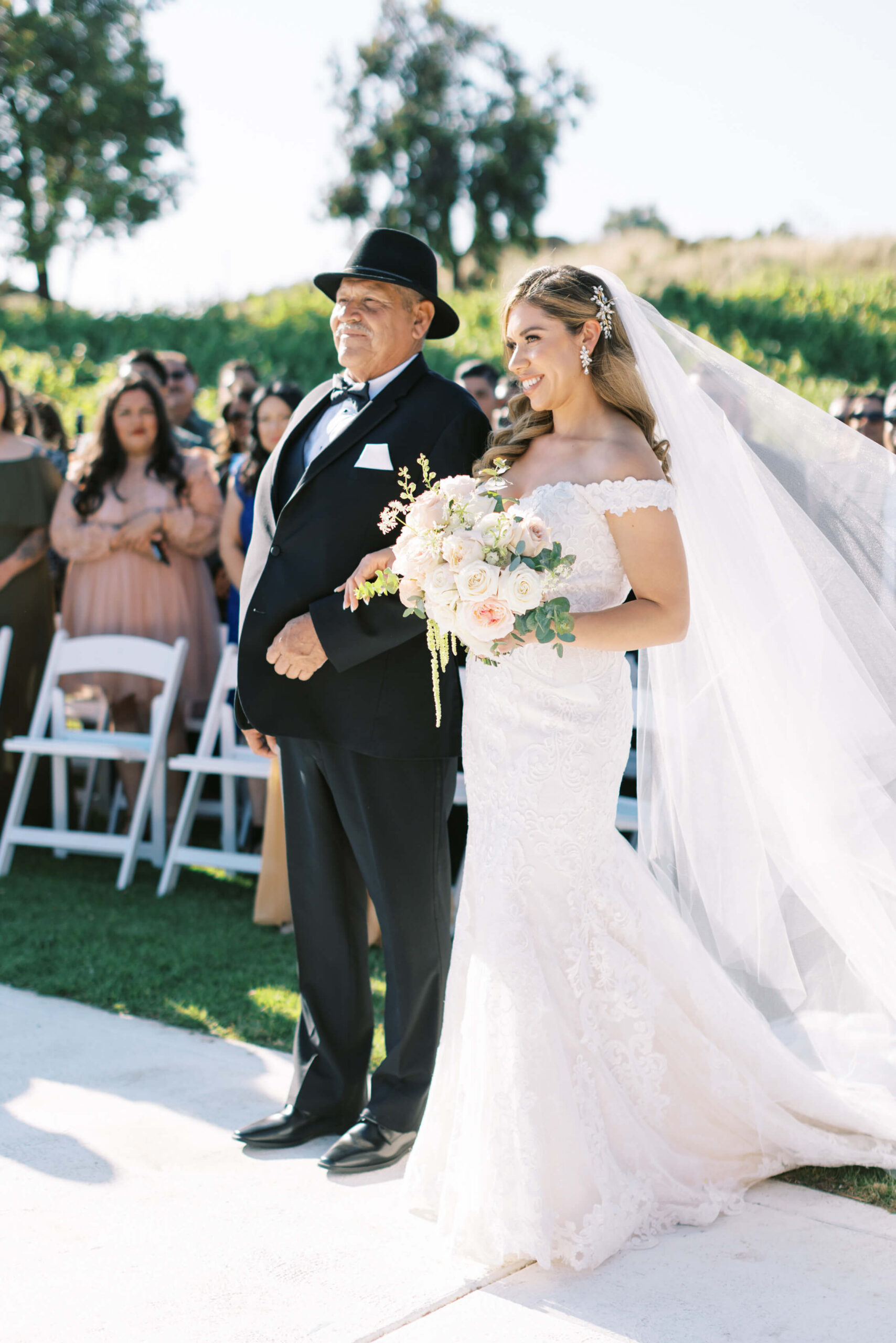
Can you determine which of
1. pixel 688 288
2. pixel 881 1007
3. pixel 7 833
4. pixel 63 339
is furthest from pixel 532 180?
pixel 881 1007

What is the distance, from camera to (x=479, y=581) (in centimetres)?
289

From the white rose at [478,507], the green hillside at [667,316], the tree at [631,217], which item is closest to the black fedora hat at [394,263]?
the white rose at [478,507]

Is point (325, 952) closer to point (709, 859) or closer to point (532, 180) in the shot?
point (709, 859)

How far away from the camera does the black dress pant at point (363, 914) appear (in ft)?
12.1

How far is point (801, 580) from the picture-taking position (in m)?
3.44

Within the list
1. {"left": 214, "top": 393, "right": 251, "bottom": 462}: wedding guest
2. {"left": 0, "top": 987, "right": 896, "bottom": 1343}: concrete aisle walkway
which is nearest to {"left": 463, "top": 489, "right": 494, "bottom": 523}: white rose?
{"left": 0, "top": 987, "right": 896, "bottom": 1343}: concrete aisle walkway

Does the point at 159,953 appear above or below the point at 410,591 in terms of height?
below

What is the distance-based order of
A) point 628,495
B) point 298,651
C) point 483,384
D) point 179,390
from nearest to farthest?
point 628,495 < point 298,651 < point 483,384 < point 179,390

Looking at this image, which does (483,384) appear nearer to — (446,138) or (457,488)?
(457,488)

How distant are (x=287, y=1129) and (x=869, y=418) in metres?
5.54

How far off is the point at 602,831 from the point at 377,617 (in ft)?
2.77

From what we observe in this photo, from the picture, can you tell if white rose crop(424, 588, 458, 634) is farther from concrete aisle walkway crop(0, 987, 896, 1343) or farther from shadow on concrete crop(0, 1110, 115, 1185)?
shadow on concrete crop(0, 1110, 115, 1185)

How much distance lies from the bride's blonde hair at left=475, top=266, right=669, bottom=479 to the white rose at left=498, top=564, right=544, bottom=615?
1.65 feet

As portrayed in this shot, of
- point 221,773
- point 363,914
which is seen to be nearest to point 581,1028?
point 363,914
